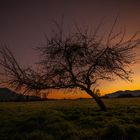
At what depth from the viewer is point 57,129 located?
43.3 ft

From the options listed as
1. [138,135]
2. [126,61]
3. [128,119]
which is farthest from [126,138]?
[126,61]

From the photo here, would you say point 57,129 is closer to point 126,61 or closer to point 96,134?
point 96,134

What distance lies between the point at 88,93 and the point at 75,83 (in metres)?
1.45

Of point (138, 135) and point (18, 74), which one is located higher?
point (18, 74)

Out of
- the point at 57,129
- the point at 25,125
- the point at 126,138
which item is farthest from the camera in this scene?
the point at 25,125

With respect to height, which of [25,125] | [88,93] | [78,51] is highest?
[78,51]

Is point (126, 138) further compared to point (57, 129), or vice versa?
point (57, 129)

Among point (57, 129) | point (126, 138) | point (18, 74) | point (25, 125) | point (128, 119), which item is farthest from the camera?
point (18, 74)

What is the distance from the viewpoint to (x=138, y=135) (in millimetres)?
11953

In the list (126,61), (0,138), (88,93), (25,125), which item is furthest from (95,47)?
(0,138)

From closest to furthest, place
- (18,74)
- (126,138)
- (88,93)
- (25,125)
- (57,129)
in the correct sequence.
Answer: (126,138) → (57,129) → (25,125) → (18,74) → (88,93)

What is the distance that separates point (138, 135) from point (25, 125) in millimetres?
6321

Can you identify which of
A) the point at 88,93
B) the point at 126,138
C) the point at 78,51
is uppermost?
the point at 78,51

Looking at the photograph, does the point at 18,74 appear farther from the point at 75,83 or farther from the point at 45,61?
the point at 75,83
